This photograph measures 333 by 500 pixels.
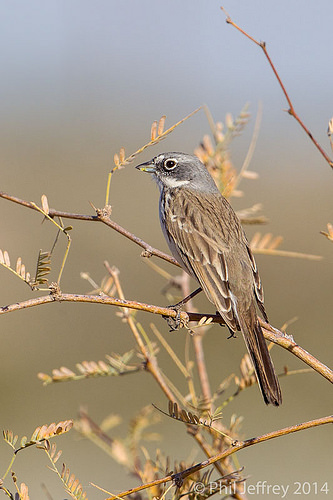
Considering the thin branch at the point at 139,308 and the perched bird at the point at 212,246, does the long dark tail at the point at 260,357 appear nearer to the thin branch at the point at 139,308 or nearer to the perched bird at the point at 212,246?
the perched bird at the point at 212,246

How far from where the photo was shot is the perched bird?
3.57 metres

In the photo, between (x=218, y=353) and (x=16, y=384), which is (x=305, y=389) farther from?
(x=16, y=384)

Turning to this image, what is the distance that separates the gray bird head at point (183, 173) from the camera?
465 cm

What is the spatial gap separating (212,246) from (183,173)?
892 mm

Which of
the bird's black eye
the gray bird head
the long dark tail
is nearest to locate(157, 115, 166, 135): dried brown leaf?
the long dark tail

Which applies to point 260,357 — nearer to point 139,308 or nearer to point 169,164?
point 139,308

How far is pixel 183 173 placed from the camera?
4691mm

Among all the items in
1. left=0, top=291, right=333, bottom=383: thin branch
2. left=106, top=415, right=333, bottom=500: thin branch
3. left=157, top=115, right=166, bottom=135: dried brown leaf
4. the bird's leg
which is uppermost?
left=157, top=115, right=166, bottom=135: dried brown leaf

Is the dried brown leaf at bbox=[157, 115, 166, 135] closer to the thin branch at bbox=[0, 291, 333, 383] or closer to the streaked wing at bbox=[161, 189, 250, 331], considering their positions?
the thin branch at bbox=[0, 291, 333, 383]

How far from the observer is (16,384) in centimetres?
1088

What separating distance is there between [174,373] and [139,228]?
530 cm

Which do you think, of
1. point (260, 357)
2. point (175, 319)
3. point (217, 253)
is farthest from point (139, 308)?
point (217, 253)

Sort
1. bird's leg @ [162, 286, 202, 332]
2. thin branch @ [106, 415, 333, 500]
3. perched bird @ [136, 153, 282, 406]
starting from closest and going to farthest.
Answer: thin branch @ [106, 415, 333, 500], bird's leg @ [162, 286, 202, 332], perched bird @ [136, 153, 282, 406]

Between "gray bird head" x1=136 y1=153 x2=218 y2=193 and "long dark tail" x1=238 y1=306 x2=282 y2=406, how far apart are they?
1300mm
